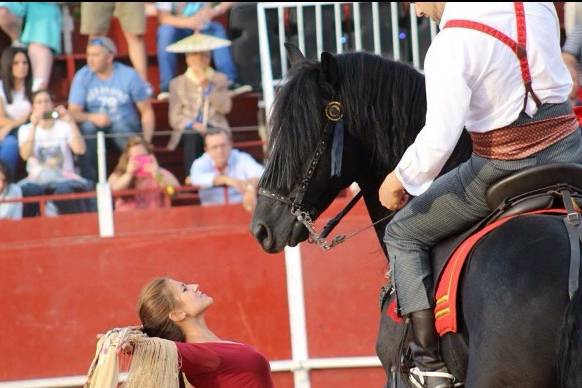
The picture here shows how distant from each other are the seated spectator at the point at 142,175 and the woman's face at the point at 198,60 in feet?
2.95

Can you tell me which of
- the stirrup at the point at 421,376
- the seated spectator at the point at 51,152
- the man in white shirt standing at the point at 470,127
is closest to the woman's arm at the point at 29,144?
the seated spectator at the point at 51,152

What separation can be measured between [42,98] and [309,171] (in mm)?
4705

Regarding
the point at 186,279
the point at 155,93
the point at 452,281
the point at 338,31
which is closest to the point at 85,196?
the point at 186,279

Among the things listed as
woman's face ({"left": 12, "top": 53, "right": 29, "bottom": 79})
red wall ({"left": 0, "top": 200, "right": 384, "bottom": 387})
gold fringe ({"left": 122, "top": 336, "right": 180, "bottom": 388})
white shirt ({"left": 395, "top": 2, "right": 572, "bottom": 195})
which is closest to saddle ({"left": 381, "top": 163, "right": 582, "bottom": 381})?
white shirt ({"left": 395, "top": 2, "right": 572, "bottom": 195})

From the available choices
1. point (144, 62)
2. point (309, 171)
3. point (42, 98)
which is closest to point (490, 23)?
point (309, 171)

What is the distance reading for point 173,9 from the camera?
9188 millimetres

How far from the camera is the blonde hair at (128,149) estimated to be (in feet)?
26.1

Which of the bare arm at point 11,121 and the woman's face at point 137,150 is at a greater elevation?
the bare arm at point 11,121

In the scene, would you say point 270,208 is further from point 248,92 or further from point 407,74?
point 248,92

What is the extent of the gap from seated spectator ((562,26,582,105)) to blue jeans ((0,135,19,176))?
384 centimetres

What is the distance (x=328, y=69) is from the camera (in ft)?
12.5

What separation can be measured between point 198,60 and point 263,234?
4.80m

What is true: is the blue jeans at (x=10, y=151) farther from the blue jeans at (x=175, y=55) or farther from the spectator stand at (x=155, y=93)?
the blue jeans at (x=175, y=55)

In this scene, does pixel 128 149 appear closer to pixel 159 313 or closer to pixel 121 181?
pixel 121 181
